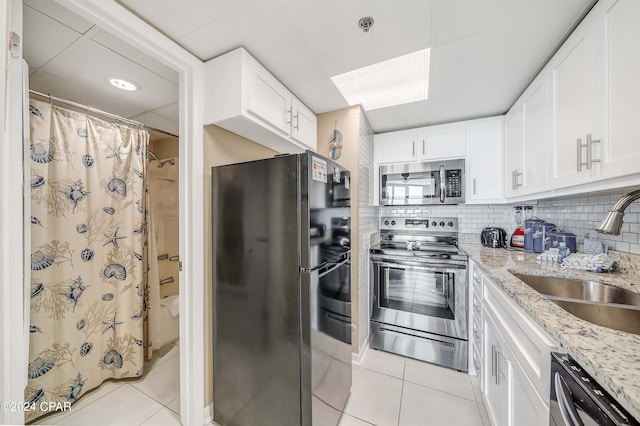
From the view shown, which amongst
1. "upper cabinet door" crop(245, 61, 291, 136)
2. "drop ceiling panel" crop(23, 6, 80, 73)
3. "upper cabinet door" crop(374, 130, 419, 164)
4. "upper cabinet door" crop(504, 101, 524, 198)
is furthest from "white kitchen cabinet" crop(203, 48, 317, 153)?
"upper cabinet door" crop(504, 101, 524, 198)

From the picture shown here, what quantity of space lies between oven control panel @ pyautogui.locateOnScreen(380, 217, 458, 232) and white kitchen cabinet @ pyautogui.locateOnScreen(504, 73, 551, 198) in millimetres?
614

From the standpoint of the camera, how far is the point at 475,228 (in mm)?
2498

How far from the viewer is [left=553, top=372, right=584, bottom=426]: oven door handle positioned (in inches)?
21.7

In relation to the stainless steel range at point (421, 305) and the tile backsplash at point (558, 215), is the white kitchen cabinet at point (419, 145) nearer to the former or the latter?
the tile backsplash at point (558, 215)

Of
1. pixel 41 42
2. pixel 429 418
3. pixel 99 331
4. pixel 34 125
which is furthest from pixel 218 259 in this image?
pixel 429 418

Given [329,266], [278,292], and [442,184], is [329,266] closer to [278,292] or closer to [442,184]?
[278,292]

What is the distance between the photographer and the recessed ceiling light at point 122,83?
160cm

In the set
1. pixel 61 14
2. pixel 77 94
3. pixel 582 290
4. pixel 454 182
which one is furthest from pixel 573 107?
pixel 77 94

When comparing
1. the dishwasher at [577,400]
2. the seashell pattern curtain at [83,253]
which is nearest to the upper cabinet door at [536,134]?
the dishwasher at [577,400]

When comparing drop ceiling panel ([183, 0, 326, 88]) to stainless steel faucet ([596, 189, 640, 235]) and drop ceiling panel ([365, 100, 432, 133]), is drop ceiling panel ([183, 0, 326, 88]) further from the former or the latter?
stainless steel faucet ([596, 189, 640, 235])

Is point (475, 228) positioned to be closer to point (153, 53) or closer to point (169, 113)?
point (153, 53)

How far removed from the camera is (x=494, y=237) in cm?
224

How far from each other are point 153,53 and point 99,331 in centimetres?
197

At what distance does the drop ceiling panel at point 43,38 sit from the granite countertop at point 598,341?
2478mm
